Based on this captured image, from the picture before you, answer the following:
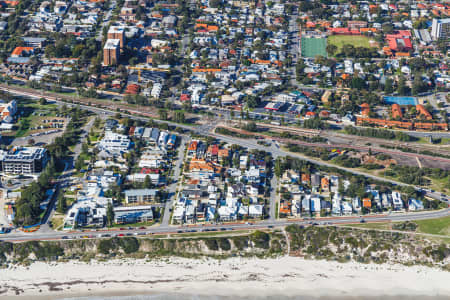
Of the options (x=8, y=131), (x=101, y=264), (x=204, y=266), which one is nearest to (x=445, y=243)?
(x=204, y=266)

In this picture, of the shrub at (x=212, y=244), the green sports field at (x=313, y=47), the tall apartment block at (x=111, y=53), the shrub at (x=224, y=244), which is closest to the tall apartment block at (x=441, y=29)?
the green sports field at (x=313, y=47)

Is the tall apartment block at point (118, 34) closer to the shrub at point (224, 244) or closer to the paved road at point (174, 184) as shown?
the paved road at point (174, 184)

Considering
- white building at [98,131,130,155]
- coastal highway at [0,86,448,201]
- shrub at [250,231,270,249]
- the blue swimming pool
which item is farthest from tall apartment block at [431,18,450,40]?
shrub at [250,231,270,249]

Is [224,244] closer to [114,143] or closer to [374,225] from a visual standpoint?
[374,225]

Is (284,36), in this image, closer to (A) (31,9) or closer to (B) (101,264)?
(A) (31,9)

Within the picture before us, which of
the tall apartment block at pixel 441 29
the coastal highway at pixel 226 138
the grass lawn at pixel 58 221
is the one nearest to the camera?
the grass lawn at pixel 58 221

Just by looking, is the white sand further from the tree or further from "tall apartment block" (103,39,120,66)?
"tall apartment block" (103,39,120,66)

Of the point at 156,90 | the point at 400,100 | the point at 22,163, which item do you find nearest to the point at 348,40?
the point at 400,100
